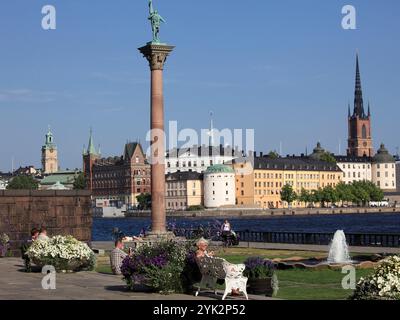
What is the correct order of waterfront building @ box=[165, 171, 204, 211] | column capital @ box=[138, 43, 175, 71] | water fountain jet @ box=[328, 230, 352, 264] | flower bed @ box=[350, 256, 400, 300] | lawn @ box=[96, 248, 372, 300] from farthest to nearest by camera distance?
waterfront building @ box=[165, 171, 204, 211] → column capital @ box=[138, 43, 175, 71] → water fountain jet @ box=[328, 230, 352, 264] → lawn @ box=[96, 248, 372, 300] → flower bed @ box=[350, 256, 400, 300]

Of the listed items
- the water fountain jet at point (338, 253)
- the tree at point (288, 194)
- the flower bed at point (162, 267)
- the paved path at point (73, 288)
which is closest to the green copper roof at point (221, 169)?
the tree at point (288, 194)

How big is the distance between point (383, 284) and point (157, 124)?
23182mm

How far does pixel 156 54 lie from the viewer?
118ft

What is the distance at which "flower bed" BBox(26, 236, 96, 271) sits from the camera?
23.8 meters

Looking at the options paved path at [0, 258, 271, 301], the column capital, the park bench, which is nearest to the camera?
the park bench

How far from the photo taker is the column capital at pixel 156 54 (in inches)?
1414

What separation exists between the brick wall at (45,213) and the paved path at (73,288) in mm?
→ 7718

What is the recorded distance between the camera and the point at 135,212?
7653 inches

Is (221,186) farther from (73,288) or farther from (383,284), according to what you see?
(383,284)

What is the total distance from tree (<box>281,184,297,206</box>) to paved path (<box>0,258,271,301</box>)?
564 feet

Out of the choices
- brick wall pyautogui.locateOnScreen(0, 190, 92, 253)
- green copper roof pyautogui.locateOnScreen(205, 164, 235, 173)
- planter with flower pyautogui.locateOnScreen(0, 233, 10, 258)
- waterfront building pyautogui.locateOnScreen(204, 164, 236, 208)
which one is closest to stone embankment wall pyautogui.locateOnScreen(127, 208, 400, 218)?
waterfront building pyautogui.locateOnScreen(204, 164, 236, 208)

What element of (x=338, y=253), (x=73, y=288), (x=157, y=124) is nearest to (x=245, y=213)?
(x=157, y=124)

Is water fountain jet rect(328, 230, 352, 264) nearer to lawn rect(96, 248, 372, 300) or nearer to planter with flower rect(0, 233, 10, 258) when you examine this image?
lawn rect(96, 248, 372, 300)
